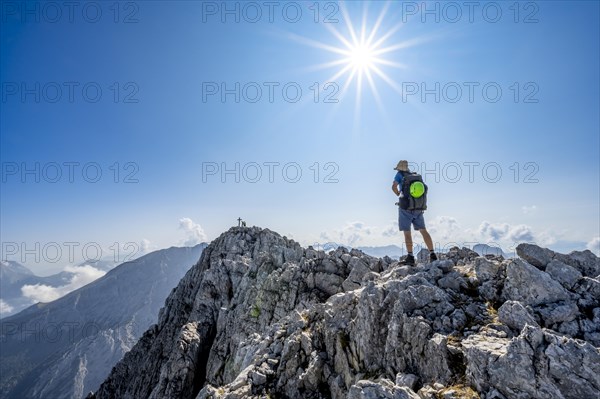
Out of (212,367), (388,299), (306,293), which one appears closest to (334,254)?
(306,293)

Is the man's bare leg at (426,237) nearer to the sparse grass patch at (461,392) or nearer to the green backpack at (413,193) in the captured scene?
the green backpack at (413,193)

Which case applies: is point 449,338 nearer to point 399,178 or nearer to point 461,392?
point 461,392

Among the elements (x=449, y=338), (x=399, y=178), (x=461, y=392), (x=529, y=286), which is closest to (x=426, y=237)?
(x=399, y=178)

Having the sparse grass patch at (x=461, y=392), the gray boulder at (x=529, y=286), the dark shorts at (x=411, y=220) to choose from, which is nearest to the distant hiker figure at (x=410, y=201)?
the dark shorts at (x=411, y=220)

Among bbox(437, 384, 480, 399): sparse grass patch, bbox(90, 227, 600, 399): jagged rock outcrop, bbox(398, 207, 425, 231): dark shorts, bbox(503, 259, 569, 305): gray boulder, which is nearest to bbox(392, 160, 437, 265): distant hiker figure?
bbox(398, 207, 425, 231): dark shorts

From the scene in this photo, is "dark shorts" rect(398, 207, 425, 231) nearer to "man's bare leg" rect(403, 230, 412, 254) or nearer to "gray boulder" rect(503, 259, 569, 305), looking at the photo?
"man's bare leg" rect(403, 230, 412, 254)

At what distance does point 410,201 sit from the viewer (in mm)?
16203

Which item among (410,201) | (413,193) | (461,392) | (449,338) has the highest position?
(413,193)

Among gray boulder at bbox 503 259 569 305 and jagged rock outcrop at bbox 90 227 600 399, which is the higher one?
gray boulder at bbox 503 259 569 305

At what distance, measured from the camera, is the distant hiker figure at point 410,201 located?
16.2 meters

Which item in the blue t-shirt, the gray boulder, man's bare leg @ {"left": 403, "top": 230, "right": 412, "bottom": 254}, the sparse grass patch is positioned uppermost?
the blue t-shirt

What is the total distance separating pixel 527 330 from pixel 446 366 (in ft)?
9.09

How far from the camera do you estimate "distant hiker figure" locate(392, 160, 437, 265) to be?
1620 centimetres

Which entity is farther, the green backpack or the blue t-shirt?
the blue t-shirt
